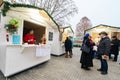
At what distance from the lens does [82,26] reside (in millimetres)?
30797

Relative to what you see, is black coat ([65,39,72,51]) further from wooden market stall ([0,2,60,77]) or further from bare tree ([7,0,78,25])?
bare tree ([7,0,78,25])

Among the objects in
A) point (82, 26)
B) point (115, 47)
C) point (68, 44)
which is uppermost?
point (82, 26)

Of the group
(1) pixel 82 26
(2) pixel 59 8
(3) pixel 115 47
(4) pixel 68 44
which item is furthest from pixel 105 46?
(1) pixel 82 26

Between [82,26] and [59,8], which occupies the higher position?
[59,8]

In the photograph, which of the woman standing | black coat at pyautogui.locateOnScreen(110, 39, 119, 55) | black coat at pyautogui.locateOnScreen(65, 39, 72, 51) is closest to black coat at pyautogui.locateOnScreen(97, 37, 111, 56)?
the woman standing

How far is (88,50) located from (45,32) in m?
2.91

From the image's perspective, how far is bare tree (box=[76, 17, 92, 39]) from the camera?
1178 inches

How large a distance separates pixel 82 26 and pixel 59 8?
1323 cm

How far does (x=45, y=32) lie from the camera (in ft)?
23.5

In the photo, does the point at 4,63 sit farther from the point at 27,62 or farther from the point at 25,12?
the point at 25,12

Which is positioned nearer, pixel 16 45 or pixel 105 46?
pixel 16 45

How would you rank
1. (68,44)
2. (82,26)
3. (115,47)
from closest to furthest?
(115,47) → (68,44) → (82,26)

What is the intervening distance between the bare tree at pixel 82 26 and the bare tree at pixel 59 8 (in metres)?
11.2

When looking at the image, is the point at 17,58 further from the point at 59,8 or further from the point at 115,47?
the point at 59,8
